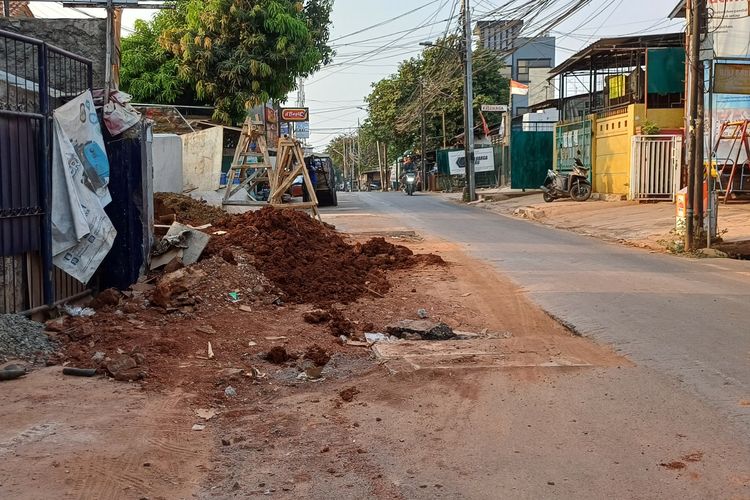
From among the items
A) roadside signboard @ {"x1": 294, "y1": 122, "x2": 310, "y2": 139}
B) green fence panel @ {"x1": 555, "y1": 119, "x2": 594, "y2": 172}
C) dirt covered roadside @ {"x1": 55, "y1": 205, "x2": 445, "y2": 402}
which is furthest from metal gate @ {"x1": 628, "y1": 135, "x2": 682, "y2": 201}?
roadside signboard @ {"x1": 294, "y1": 122, "x2": 310, "y2": 139}

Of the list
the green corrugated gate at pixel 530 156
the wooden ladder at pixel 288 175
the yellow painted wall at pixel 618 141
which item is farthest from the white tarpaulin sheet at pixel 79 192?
the green corrugated gate at pixel 530 156

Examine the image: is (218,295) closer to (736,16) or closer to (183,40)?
(736,16)

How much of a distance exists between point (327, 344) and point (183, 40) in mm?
20591

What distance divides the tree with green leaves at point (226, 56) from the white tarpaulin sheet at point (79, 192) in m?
17.7

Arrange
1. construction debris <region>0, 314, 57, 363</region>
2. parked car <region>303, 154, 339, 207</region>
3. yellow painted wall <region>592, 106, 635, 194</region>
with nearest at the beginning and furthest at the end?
construction debris <region>0, 314, 57, 363</region>, yellow painted wall <region>592, 106, 635, 194</region>, parked car <region>303, 154, 339, 207</region>

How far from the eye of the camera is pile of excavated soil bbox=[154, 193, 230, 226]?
12789 mm

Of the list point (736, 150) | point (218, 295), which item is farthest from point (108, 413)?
point (736, 150)

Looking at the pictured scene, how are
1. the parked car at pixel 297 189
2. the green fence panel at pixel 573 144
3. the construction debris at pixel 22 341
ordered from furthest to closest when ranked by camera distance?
the parked car at pixel 297 189
the green fence panel at pixel 573 144
the construction debris at pixel 22 341

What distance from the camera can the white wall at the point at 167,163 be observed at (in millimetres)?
17062

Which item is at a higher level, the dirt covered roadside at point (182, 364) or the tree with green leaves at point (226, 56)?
the tree with green leaves at point (226, 56)

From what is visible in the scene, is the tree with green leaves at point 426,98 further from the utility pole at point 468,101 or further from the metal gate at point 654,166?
the metal gate at point 654,166

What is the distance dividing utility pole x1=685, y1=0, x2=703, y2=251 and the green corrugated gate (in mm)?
20194

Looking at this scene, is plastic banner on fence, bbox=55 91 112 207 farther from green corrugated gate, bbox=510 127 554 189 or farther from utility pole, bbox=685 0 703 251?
green corrugated gate, bbox=510 127 554 189

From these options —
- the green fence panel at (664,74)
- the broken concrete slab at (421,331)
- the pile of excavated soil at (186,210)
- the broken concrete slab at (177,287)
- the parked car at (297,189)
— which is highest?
the green fence panel at (664,74)
